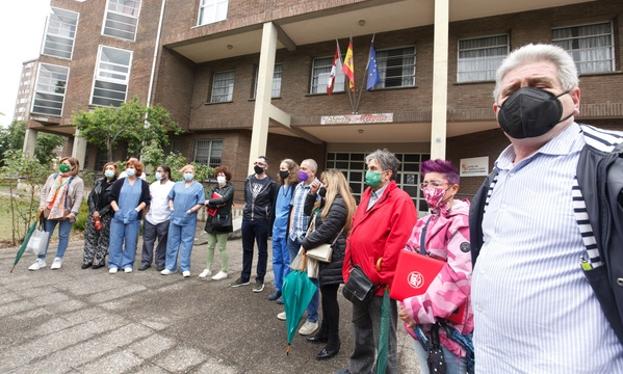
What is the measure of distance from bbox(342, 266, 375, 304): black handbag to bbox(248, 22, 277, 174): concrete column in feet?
28.4

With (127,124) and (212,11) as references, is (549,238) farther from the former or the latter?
(212,11)

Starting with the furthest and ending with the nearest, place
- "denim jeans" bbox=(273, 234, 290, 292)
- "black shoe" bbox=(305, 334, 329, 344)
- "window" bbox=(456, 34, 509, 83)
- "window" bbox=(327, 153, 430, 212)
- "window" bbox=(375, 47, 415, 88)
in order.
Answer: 1. "window" bbox=(327, 153, 430, 212)
2. "window" bbox=(375, 47, 415, 88)
3. "window" bbox=(456, 34, 509, 83)
4. "denim jeans" bbox=(273, 234, 290, 292)
5. "black shoe" bbox=(305, 334, 329, 344)

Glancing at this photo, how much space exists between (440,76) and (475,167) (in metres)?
3.68

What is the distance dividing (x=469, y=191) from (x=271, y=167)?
791cm

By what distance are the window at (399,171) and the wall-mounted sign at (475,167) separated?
1.60 m

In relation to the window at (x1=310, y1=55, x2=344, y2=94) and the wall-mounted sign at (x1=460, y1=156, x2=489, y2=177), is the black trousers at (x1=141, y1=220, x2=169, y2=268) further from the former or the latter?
the wall-mounted sign at (x1=460, y1=156, x2=489, y2=177)

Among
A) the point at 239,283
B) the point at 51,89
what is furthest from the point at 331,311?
the point at 51,89

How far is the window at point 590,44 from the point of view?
909 cm

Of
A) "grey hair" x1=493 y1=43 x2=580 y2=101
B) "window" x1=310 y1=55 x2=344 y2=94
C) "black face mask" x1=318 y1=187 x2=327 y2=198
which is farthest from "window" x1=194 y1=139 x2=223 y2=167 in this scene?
"grey hair" x1=493 y1=43 x2=580 y2=101

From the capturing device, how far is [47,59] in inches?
685

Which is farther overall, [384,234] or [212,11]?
[212,11]

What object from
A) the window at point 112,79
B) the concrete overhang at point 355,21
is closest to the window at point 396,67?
the concrete overhang at point 355,21

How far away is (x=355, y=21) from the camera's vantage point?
431 inches

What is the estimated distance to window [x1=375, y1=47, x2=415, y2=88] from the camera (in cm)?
1140
